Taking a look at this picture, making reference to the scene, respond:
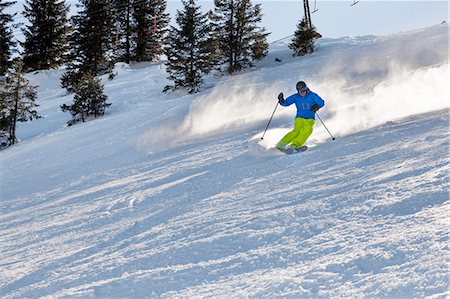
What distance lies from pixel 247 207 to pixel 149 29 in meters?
33.5

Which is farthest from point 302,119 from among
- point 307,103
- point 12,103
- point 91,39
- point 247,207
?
point 91,39

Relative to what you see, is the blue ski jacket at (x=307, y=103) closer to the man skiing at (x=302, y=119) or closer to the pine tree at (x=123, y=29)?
the man skiing at (x=302, y=119)

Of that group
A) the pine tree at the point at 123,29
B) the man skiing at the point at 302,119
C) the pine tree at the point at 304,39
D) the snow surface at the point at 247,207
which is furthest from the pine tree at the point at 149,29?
the man skiing at the point at 302,119

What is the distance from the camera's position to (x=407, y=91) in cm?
1102

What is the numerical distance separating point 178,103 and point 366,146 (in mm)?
10477

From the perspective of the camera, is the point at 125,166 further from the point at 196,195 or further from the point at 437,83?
the point at 437,83

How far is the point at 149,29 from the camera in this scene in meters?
36.1

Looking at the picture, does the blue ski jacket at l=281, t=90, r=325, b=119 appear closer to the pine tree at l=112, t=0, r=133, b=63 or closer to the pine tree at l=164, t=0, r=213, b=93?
the pine tree at l=164, t=0, r=213, b=93

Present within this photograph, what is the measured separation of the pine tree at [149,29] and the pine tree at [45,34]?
21.3 ft

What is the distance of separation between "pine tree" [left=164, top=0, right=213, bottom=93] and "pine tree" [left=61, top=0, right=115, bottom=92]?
754 centimetres

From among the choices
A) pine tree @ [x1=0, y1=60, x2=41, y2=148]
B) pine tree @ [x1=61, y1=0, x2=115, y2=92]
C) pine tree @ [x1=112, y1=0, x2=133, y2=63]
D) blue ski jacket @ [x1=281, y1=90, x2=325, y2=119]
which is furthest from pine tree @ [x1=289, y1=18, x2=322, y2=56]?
blue ski jacket @ [x1=281, y1=90, x2=325, y2=119]

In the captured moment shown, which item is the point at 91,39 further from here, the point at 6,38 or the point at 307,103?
the point at 307,103

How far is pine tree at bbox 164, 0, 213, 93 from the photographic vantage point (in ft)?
88.3

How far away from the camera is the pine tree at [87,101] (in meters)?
23.7
